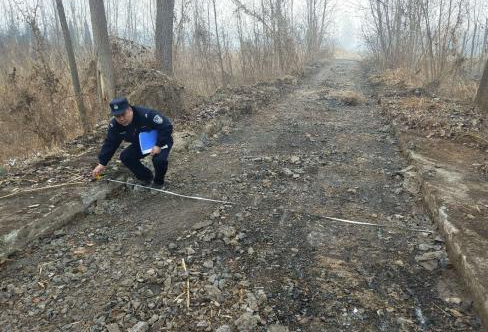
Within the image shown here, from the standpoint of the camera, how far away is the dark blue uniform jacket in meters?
4.17

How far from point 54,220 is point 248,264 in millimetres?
2026

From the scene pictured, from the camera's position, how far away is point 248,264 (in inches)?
121

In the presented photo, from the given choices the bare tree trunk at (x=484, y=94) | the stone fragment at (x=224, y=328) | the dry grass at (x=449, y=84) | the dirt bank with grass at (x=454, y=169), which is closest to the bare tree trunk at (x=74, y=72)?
the stone fragment at (x=224, y=328)

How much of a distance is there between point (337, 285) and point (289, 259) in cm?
47

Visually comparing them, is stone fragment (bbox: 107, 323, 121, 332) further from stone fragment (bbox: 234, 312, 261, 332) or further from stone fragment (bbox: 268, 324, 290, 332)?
stone fragment (bbox: 268, 324, 290, 332)

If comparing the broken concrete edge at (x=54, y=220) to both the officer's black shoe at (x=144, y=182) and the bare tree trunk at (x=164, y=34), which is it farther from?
the bare tree trunk at (x=164, y=34)

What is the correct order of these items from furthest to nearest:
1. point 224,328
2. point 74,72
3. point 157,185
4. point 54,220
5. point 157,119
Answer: point 74,72 → point 157,185 → point 157,119 → point 54,220 → point 224,328

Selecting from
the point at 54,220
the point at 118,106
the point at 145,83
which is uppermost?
the point at 145,83

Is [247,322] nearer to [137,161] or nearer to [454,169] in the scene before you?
[137,161]

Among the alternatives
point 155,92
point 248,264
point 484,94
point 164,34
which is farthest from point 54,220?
point 484,94

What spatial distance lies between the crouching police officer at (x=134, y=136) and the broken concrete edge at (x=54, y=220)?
240mm

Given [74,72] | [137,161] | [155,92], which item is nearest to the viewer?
[137,161]

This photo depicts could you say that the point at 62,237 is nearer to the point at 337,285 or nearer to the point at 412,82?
the point at 337,285

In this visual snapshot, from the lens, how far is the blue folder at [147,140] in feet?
14.1
